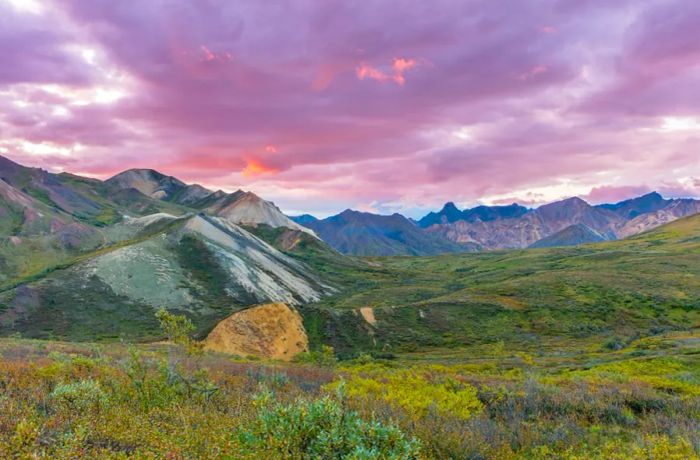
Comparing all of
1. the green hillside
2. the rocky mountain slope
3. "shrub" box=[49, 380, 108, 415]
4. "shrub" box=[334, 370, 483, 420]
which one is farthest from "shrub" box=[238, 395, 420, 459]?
the green hillside

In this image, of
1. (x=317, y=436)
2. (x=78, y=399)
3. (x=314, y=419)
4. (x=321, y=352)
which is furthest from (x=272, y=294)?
(x=317, y=436)

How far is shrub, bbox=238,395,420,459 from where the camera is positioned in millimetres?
5984

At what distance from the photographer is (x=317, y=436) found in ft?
20.1

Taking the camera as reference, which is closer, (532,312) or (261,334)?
(261,334)

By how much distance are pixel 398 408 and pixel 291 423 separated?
510 centimetres

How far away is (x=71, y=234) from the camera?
179875 millimetres

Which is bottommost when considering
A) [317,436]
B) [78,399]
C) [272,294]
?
[272,294]

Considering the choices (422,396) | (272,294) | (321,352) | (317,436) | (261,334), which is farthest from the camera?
(272,294)

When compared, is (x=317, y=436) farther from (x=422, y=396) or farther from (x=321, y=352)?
(x=321, y=352)

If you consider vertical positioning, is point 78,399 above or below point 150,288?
above

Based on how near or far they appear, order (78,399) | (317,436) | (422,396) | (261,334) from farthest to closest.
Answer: (261,334) → (422,396) → (78,399) → (317,436)

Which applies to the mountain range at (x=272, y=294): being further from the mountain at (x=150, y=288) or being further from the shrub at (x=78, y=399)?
the shrub at (x=78, y=399)

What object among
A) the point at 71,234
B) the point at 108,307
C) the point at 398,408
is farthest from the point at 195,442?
the point at 71,234

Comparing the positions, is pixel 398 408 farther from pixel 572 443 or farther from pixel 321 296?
pixel 321 296
